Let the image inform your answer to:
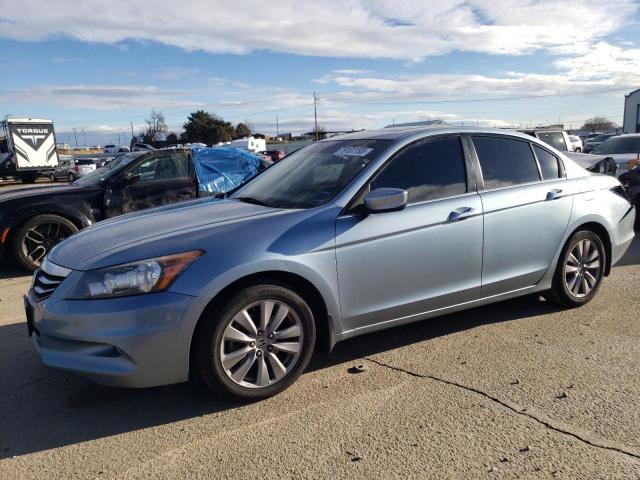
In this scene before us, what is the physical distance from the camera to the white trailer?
27844 mm

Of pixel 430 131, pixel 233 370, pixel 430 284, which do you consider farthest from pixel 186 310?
pixel 430 131

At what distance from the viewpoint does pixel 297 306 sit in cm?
338

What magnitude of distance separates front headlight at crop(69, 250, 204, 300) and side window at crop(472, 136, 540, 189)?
8.07 ft

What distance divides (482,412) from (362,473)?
923mm

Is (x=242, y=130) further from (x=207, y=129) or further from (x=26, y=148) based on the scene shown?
(x=26, y=148)

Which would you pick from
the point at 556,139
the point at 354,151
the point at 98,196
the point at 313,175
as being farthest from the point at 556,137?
the point at 313,175

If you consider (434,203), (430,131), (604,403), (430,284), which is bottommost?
(604,403)

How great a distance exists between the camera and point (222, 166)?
32.1ft

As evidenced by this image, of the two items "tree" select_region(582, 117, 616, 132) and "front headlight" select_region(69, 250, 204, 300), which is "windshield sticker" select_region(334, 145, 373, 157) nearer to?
"front headlight" select_region(69, 250, 204, 300)

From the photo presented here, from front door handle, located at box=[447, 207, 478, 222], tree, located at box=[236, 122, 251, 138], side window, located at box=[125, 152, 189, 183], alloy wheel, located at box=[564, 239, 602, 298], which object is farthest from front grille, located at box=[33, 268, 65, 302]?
tree, located at box=[236, 122, 251, 138]

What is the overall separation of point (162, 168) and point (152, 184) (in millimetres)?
348

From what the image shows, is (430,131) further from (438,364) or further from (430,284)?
(438,364)

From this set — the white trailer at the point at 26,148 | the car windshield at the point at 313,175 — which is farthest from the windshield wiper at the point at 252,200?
the white trailer at the point at 26,148

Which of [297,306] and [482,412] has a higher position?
[297,306]
